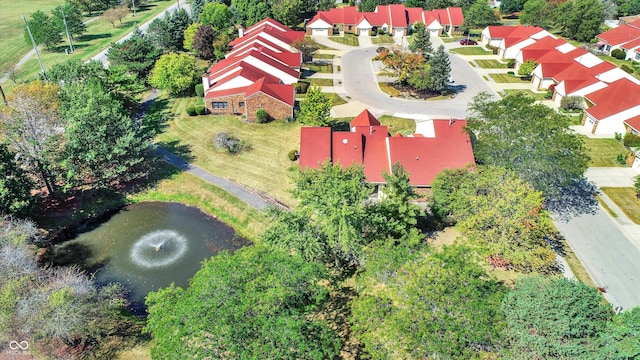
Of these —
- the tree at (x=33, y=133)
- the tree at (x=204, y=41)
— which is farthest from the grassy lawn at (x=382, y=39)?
the tree at (x=33, y=133)

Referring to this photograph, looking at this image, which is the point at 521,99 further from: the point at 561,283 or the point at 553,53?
the point at 553,53

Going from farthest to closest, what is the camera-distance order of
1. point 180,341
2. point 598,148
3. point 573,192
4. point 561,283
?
point 598,148 → point 573,192 → point 561,283 → point 180,341


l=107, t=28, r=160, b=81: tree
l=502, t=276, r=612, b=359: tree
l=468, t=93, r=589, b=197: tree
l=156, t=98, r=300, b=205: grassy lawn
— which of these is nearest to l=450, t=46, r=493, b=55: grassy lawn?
l=156, t=98, r=300, b=205: grassy lawn

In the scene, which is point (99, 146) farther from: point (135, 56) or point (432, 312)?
point (432, 312)

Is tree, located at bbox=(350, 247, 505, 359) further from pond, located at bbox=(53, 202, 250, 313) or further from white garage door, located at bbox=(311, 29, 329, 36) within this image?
white garage door, located at bbox=(311, 29, 329, 36)

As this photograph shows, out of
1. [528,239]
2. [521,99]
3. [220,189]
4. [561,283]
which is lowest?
A: [220,189]

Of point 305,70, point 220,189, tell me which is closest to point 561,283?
point 220,189

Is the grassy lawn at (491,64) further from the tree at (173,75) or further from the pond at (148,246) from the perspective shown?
the pond at (148,246)
